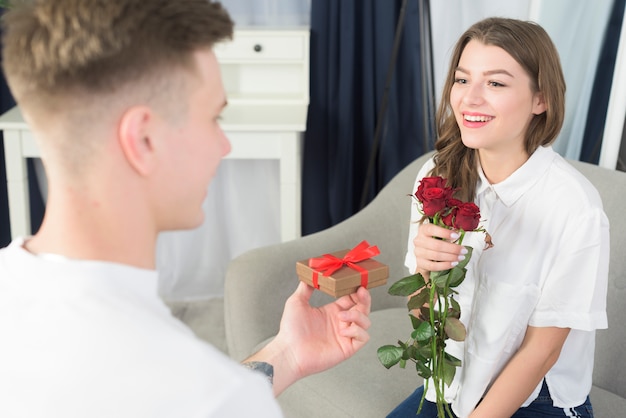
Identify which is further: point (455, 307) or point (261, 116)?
point (261, 116)

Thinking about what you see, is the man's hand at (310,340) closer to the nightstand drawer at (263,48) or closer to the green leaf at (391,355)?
the green leaf at (391,355)

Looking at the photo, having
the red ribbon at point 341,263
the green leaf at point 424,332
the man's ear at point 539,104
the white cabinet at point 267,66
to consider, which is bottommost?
the green leaf at point 424,332

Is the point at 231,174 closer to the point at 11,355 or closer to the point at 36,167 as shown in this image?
the point at 36,167

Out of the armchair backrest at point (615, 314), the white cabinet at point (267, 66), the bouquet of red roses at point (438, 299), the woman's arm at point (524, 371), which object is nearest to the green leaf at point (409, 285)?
the bouquet of red roses at point (438, 299)

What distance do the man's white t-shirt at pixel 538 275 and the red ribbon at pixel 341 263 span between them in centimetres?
29

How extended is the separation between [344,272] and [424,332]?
0.22 m

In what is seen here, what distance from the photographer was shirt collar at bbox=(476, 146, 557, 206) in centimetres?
173

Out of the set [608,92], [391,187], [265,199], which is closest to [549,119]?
[391,187]

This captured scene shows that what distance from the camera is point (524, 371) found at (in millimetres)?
1668

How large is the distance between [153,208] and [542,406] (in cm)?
114

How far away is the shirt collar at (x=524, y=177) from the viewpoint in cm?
173

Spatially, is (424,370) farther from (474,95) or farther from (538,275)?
(474,95)

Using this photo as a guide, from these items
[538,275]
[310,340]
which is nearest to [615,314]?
[538,275]

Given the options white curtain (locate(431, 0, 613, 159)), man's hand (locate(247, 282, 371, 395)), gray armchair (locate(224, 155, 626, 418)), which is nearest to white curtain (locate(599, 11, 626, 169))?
white curtain (locate(431, 0, 613, 159))
